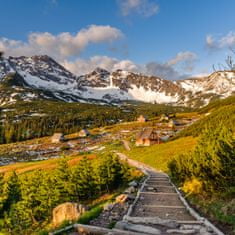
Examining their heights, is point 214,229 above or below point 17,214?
above

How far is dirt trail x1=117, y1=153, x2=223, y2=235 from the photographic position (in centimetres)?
1566

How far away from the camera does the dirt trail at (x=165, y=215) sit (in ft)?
51.4

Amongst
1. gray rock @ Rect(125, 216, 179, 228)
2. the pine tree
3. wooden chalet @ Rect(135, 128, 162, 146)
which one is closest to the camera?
gray rock @ Rect(125, 216, 179, 228)

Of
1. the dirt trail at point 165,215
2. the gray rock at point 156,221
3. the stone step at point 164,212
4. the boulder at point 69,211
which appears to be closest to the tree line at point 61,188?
the dirt trail at point 165,215

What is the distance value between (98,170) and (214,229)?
1002 inches

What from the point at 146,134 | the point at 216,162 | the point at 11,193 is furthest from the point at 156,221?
the point at 146,134

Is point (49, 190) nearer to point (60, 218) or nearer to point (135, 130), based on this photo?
point (60, 218)

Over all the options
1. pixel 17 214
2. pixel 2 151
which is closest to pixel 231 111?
pixel 17 214

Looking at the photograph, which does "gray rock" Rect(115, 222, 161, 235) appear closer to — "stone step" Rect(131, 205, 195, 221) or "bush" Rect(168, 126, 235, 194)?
"stone step" Rect(131, 205, 195, 221)

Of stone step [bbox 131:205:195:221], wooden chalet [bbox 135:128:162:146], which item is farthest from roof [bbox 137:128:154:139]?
stone step [bbox 131:205:195:221]

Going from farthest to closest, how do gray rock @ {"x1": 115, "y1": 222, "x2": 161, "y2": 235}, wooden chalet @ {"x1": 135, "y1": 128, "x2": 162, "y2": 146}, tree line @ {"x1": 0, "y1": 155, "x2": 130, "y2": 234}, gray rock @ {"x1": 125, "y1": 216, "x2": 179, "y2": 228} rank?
wooden chalet @ {"x1": 135, "y1": 128, "x2": 162, "y2": 146}, tree line @ {"x1": 0, "y1": 155, "x2": 130, "y2": 234}, gray rock @ {"x1": 125, "y1": 216, "x2": 179, "y2": 228}, gray rock @ {"x1": 115, "y1": 222, "x2": 161, "y2": 235}

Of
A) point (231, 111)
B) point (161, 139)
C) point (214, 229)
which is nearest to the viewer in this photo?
point (214, 229)

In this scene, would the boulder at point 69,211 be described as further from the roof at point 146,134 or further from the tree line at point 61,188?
the roof at point 146,134

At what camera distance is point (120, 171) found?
40.9 meters
